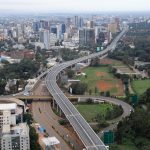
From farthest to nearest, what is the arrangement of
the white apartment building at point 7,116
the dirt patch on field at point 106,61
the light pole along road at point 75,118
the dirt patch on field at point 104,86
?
the dirt patch on field at point 106,61
the dirt patch on field at point 104,86
the white apartment building at point 7,116
the light pole along road at point 75,118

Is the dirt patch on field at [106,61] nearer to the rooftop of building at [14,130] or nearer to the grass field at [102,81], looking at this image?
the grass field at [102,81]

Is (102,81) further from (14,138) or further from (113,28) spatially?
(113,28)

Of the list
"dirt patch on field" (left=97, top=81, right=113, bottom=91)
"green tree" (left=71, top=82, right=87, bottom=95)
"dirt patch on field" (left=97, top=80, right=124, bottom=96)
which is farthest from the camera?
"dirt patch on field" (left=97, top=81, right=113, bottom=91)

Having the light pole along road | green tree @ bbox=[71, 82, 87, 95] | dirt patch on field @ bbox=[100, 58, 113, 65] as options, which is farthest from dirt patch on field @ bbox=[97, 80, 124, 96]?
dirt patch on field @ bbox=[100, 58, 113, 65]

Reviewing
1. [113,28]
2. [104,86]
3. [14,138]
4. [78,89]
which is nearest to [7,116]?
[14,138]

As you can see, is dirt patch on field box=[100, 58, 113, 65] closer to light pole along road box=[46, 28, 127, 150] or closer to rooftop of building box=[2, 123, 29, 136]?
light pole along road box=[46, 28, 127, 150]

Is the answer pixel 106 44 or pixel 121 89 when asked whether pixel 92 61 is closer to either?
pixel 121 89

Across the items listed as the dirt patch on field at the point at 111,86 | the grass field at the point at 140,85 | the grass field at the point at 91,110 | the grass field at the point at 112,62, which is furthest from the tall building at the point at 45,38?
the grass field at the point at 91,110
